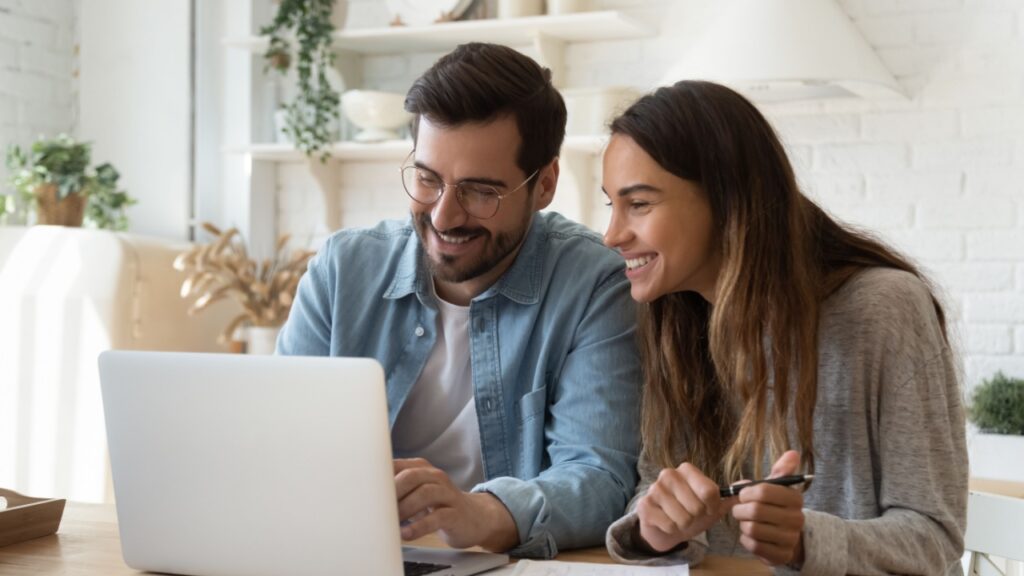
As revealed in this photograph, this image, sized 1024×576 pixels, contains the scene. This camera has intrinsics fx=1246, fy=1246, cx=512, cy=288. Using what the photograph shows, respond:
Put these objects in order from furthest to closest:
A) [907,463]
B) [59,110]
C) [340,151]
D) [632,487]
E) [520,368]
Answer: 1. [59,110]
2. [340,151]
3. [520,368]
4. [632,487]
5. [907,463]

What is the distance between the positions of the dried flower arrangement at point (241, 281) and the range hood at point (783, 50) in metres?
1.15

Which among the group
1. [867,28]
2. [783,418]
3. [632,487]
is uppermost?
[867,28]

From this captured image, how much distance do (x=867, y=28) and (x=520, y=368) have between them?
178 centimetres

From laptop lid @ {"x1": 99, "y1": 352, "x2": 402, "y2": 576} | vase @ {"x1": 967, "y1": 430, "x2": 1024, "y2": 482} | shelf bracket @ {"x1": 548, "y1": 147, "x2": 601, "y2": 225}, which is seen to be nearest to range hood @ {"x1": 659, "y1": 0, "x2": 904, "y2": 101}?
shelf bracket @ {"x1": 548, "y1": 147, "x2": 601, "y2": 225}

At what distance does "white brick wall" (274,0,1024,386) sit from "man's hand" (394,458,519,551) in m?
1.85

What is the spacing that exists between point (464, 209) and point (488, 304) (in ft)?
0.48

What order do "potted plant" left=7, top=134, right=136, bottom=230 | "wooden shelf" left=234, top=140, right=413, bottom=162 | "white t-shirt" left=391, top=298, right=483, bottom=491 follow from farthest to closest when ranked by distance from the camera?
"wooden shelf" left=234, top=140, right=413, bottom=162 < "potted plant" left=7, top=134, right=136, bottom=230 < "white t-shirt" left=391, top=298, right=483, bottom=491

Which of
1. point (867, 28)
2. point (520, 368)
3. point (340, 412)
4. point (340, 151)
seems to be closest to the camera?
point (340, 412)

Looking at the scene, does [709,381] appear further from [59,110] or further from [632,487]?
[59,110]

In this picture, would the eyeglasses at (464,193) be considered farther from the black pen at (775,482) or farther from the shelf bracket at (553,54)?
the shelf bracket at (553,54)

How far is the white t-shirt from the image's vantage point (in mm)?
1833

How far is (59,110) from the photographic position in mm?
3756

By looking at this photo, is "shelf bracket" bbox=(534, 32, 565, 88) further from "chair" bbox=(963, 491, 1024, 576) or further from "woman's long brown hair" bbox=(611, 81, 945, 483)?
"chair" bbox=(963, 491, 1024, 576)

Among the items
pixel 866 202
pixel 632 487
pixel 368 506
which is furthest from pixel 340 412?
pixel 866 202
